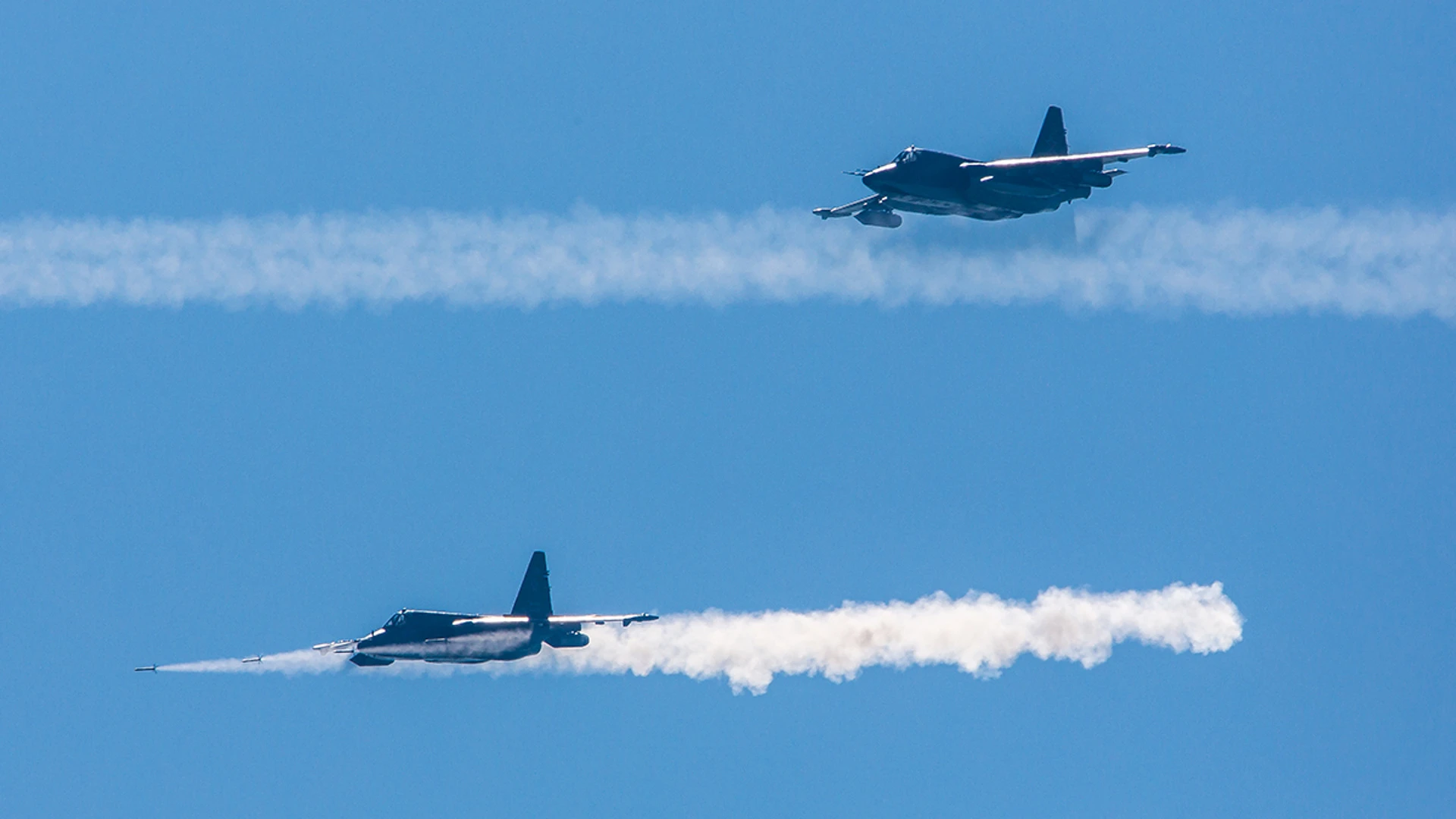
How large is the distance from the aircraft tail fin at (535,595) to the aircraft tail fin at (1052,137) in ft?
99.7

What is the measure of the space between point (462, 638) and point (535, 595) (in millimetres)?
4774

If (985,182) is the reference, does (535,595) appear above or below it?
below

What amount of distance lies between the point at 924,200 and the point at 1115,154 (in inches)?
352

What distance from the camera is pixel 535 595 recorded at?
185 meters

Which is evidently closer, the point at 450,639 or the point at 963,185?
the point at 963,185

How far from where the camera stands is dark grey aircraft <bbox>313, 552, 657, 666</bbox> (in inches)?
7165

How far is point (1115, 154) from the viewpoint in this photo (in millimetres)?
179375

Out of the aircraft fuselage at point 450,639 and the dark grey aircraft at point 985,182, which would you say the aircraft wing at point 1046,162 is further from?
the aircraft fuselage at point 450,639

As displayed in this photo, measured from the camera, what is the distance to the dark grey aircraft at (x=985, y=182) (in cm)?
17900

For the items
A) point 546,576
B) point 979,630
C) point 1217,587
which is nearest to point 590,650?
point 546,576

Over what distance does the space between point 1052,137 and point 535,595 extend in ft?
106

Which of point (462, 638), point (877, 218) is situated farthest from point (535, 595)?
point (877, 218)

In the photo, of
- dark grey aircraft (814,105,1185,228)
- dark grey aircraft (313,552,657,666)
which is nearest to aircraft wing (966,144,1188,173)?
dark grey aircraft (814,105,1185,228)

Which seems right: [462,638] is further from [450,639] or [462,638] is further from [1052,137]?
[1052,137]
